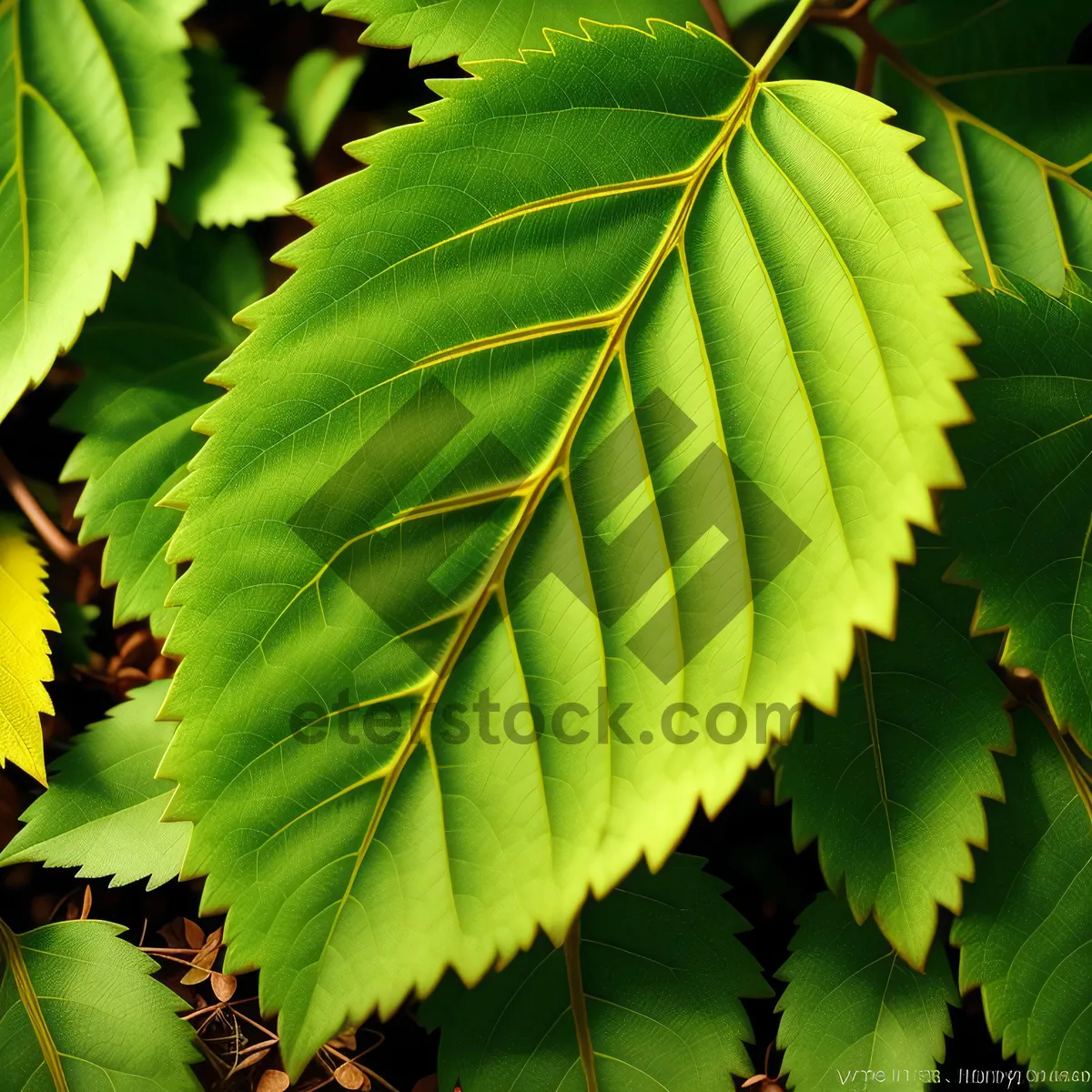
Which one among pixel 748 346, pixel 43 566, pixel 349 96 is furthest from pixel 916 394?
pixel 43 566

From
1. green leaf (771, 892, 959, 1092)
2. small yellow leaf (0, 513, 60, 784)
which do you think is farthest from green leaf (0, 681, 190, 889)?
green leaf (771, 892, 959, 1092)

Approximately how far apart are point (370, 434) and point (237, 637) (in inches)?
4.7

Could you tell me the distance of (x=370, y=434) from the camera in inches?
17.7

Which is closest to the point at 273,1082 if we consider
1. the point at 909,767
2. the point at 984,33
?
the point at 909,767

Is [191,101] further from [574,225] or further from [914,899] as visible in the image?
[914,899]

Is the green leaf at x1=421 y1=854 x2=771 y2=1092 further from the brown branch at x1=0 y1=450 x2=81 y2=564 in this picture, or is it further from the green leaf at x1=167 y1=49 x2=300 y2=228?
the green leaf at x1=167 y1=49 x2=300 y2=228

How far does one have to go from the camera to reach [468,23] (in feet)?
1.82

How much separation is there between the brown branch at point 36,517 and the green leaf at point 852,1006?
548 millimetres

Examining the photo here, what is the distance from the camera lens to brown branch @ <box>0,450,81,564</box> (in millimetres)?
633

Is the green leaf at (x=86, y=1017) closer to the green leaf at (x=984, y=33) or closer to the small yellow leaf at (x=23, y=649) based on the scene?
the small yellow leaf at (x=23, y=649)

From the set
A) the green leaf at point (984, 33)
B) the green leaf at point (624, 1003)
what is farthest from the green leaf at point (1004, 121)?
the green leaf at point (624, 1003)

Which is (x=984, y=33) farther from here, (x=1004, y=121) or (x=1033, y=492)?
(x=1033, y=492)

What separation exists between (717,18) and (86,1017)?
75 cm

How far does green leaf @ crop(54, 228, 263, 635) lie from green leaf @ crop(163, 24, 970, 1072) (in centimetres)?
18
